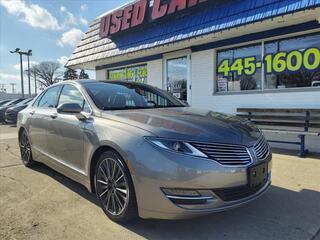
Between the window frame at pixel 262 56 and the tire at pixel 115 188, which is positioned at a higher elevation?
the window frame at pixel 262 56

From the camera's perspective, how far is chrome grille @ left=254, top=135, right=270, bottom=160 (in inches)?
134

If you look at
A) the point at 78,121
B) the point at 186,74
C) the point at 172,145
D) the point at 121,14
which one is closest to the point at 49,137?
the point at 78,121

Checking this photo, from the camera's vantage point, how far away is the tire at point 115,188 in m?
3.23

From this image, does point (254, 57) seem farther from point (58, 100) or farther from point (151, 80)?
point (58, 100)

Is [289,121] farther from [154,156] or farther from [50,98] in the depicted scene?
[154,156]

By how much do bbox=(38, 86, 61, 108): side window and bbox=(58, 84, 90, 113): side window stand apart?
0.22m

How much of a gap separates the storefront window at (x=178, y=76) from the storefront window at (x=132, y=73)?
4.29 ft

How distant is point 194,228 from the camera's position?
10.9 ft

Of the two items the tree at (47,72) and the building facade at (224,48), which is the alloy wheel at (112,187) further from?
the tree at (47,72)

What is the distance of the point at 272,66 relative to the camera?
8.05 meters

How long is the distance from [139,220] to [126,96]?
1703 millimetres

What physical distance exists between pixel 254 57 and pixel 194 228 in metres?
6.20

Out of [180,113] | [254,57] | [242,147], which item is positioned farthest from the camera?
[254,57]

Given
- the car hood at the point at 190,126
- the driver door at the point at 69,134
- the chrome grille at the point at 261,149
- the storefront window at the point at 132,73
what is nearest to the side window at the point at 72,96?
Result: the driver door at the point at 69,134
